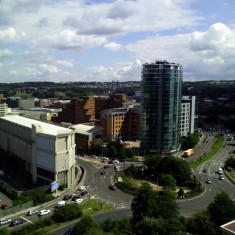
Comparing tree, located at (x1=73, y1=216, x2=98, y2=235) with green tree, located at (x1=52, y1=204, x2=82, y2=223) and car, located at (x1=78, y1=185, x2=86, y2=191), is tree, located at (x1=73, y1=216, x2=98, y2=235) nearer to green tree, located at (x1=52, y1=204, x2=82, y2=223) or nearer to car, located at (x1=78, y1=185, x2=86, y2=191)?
green tree, located at (x1=52, y1=204, x2=82, y2=223)

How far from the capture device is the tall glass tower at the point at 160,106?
76375mm

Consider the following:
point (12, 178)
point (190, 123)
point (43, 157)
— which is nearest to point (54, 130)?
point (43, 157)

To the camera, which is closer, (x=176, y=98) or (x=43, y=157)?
(x=43, y=157)

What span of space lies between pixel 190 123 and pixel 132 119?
15121 mm

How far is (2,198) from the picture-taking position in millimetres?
52344

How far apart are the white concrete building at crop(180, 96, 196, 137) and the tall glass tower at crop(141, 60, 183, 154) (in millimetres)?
13541

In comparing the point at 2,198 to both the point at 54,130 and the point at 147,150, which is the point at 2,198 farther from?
the point at 147,150

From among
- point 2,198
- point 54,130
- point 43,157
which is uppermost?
point 54,130

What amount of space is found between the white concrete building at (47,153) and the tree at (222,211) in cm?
2506

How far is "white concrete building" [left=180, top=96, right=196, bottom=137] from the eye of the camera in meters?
93.1

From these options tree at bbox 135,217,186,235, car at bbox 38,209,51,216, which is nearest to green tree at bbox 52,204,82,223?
car at bbox 38,209,51,216

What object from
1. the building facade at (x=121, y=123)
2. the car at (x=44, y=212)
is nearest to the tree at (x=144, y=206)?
the car at (x=44, y=212)

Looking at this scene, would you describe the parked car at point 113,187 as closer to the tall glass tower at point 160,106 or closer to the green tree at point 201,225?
the green tree at point 201,225

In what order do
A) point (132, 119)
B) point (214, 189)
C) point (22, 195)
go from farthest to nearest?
point (132, 119)
point (214, 189)
point (22, 195)
